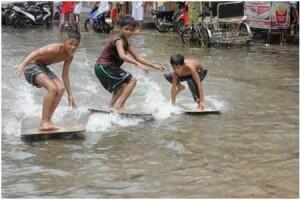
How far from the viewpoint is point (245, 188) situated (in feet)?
14.6

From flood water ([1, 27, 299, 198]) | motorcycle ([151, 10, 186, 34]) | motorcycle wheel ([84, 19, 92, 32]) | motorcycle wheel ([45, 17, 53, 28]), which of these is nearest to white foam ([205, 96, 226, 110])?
flood water ([1, 27, 299, 198])

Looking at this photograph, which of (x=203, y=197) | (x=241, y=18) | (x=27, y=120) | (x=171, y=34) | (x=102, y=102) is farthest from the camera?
(x=171, y=34)

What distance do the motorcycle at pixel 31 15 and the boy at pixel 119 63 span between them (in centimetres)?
1693

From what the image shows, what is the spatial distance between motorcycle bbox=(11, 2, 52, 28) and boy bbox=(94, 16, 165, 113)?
16926 mm

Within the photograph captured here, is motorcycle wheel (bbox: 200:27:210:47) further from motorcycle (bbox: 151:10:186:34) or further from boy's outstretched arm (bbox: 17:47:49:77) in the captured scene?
boy's outstretched arm (bbox: 17:47:49:77)

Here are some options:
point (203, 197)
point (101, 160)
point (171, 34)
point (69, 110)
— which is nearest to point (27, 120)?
point (69, 110)

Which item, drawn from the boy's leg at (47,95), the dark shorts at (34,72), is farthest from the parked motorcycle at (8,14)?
the boy's leg at (47,95)

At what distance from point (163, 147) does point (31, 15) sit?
19086 mm

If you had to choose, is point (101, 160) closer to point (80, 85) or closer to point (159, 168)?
point (159, 168)

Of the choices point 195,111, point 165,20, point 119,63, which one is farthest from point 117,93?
point 165,20

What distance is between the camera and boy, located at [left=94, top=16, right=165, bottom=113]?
697 cm

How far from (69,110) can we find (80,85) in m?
2.31

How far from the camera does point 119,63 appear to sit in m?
7.23

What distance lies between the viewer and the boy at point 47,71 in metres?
6.11
